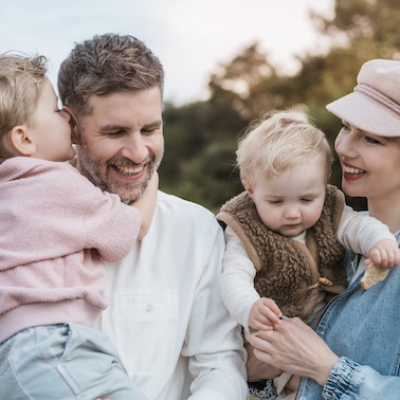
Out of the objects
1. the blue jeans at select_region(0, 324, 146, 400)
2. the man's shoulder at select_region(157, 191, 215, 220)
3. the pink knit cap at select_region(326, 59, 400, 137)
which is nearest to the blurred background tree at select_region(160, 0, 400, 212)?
the man's shoulder at select_region(157, 191, 215, 220)

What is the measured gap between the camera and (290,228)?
286cm

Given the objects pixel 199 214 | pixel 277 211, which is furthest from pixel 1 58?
pixel 277 211

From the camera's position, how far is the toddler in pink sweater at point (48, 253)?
2271 mm

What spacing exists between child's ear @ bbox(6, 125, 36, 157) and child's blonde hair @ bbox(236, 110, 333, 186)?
0.89 m

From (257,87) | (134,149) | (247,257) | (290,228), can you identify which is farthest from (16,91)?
(257,87)

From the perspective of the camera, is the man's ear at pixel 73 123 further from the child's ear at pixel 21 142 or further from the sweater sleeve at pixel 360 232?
the sweater sleeve at pixel 360 232

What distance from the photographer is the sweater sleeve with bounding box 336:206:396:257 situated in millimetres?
2625

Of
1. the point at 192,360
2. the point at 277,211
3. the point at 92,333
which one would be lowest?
the point at 192,360

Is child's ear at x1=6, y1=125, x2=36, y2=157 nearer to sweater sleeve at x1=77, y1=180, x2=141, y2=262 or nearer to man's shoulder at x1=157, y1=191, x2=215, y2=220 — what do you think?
sweater sleeve at x1=77, y1=180, x2=141, y2=262

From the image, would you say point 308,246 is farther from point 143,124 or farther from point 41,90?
point 41,90

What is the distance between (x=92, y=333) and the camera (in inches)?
93.9

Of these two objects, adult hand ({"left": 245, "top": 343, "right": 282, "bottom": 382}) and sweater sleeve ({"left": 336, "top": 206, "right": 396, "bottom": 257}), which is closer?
sweater sleeve ({"left": 336, "top": 206, "right": 396, "bottom": 257})

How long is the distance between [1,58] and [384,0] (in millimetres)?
29598

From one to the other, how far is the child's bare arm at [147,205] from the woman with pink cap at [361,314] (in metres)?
0.61
